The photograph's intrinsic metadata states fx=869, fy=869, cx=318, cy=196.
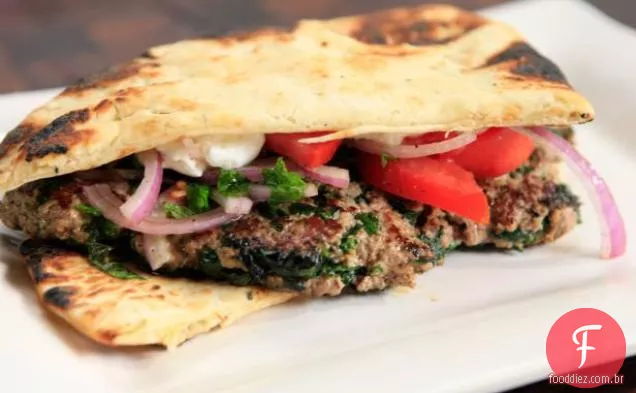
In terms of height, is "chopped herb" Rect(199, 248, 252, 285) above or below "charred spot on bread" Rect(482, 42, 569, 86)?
below

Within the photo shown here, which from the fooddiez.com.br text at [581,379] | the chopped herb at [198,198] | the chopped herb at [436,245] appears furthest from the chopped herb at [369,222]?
the fooddiez.com.br text at [581,379]

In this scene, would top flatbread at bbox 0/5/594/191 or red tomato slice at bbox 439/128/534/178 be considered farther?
red tomato slice at bbox 439/128/534/178

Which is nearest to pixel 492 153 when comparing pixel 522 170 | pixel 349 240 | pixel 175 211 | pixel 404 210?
pixel 522 170

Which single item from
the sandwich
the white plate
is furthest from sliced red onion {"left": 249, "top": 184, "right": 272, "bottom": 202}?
the white plate

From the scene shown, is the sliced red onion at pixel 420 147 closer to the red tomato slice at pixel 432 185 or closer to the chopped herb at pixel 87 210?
the red tomato slice at pixel 432 185

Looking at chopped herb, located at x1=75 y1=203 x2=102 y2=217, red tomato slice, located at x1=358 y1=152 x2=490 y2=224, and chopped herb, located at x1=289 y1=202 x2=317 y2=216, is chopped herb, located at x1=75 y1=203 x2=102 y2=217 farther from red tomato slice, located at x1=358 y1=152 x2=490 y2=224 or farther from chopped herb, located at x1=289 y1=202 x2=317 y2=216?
red tomato slice, located at x1=358 y1=152 x2=490 y2=224

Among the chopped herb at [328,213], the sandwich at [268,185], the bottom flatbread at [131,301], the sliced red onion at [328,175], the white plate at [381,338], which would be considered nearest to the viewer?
the white plate at [381,338]
